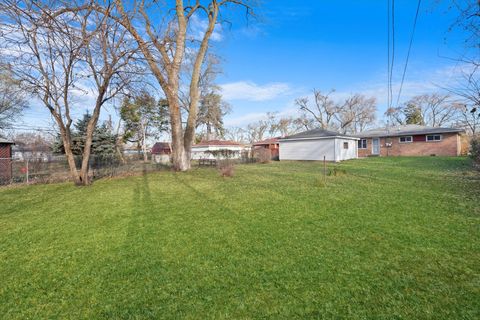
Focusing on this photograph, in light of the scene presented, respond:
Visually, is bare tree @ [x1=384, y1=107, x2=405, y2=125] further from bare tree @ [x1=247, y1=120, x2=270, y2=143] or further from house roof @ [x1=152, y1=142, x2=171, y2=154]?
house roof @ [x1=152, y1=142, x2=171, y2=154]

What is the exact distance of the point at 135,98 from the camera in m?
11.6

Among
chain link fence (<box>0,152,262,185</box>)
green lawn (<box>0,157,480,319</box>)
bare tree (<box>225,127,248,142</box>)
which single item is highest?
bare tree (<box>225,127,248,142</box>)

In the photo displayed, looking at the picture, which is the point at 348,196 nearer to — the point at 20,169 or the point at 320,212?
the point at 320,212

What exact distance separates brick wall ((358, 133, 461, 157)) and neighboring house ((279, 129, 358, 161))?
501 cm

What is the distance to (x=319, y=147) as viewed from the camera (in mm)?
22734

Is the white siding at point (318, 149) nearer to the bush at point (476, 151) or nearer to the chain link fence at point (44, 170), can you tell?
the bush at point (476, 151)

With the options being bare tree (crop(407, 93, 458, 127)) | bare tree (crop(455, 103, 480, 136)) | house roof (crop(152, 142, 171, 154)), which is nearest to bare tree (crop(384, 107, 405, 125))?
bare tree (crop(407, 93, 458, 127))

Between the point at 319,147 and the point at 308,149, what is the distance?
1169 millimetres

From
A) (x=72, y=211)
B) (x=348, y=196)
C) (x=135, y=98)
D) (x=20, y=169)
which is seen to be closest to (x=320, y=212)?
(x=348, y=196)

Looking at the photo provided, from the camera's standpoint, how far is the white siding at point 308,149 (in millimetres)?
21969

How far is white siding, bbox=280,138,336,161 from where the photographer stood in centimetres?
2197

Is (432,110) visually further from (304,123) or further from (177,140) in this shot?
(177,140)

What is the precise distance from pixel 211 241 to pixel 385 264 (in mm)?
2452

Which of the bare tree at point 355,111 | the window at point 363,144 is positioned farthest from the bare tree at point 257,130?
the window at point 363,144
